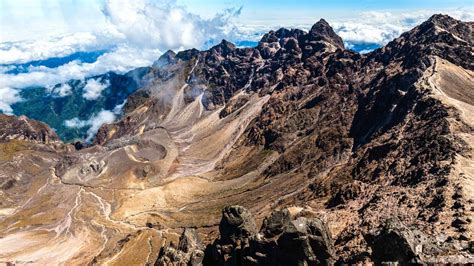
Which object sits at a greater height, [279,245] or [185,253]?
[279,245]

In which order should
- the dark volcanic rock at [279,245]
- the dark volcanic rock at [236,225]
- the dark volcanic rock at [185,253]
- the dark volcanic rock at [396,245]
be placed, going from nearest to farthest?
the dark volcanic rock at [396,245]
the dark volcanic rock at [279,245]
the dark volcanic rock at [236,225]
the dark volcanic rock at [185,253]

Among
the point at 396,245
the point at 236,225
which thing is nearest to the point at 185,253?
the point at 236,225

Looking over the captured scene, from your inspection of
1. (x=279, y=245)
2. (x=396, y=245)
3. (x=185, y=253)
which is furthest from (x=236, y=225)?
(x=396, y=245)

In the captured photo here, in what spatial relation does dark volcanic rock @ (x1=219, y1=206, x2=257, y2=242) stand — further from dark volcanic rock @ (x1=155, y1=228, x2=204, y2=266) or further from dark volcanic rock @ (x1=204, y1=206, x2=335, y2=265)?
dark volcanic rock @ (x1=155, y1=228, x2=204, y2=266)

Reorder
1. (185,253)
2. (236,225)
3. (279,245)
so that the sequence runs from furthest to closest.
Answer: (185,253) < (236,225) < (279,245)

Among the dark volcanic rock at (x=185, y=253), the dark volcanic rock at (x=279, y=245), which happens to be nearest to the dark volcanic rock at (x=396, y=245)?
the dark volcanic rock at (x=279, y=245)

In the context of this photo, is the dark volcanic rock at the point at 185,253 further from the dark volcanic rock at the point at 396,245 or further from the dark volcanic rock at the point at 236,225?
the dark volcanic rock at the point at 396,245

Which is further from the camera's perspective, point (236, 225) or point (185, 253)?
point (185, 253)

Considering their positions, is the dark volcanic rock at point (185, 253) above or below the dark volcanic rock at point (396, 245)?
below

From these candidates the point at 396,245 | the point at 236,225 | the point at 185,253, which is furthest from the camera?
the point at 185,253

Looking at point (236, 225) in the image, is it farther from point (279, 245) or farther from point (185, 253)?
point (279, 245)

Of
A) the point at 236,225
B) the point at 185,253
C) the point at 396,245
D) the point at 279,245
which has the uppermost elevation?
the point at 396,245
